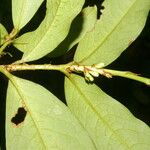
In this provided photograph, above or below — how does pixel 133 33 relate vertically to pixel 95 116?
above

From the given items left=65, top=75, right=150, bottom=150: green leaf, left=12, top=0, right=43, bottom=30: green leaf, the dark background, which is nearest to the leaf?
left=12, top=0, right=43, bottom=30: green leaf

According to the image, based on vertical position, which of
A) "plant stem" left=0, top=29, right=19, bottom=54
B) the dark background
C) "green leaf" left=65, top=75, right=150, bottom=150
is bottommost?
"green leaf" left=65, top=75, right=150, bottom=150

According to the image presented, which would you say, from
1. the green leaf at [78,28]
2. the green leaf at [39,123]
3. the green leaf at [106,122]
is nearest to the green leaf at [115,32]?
the green leaf at [78,28]

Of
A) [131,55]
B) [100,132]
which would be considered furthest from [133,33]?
[131,55]

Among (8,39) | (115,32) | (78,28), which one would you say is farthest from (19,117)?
(115,32)

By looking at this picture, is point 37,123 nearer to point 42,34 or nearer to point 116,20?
point 42,34

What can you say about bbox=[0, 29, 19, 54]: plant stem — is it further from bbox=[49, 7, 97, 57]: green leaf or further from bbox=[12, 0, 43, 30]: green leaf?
bbox=[49, 7, 97, 57]: green leaf
